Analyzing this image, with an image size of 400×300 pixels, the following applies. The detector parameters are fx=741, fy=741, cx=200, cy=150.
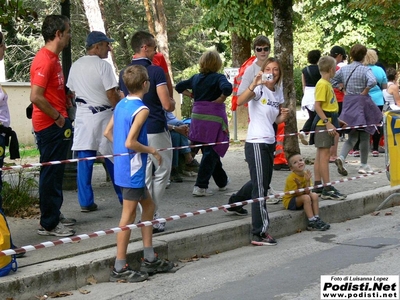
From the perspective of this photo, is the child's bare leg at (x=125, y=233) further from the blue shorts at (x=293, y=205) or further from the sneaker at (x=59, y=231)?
the blue shorts at (x=293, y=205)

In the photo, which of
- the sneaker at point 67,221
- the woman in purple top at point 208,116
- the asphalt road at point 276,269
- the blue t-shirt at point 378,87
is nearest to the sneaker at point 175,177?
the woman in purple top at point 208,116

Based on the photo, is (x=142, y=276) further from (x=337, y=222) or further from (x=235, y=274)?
(x=337, y=222)

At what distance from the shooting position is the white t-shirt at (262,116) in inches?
301

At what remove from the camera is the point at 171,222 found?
26.5 feet

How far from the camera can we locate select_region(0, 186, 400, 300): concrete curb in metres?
5.99

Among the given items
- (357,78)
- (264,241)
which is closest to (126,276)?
(264,241)

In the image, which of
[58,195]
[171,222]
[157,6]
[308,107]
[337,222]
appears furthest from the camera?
[157,6]

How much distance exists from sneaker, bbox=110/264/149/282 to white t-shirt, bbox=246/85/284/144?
78.6 inches

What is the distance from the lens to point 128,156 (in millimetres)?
6422

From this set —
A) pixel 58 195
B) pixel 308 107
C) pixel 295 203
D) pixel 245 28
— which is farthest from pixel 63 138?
pixel 245 28

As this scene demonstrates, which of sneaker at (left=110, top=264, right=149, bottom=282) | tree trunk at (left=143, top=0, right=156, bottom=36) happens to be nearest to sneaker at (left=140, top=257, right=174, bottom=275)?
sneaker at (left=110, top=264, right=149, bottom=282)

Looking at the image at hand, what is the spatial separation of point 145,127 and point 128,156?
0.33 m

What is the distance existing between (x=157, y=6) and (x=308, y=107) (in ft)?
64.7

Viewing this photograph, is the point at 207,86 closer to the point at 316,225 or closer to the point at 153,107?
the point at 153,107
